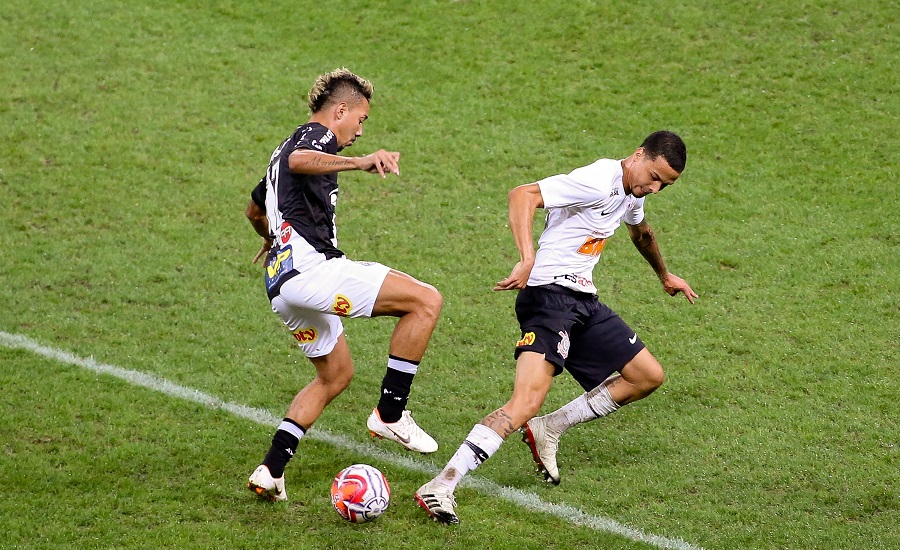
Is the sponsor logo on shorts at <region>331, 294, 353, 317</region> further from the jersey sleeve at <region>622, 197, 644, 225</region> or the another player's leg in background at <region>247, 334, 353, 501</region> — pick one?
the jersey sleeve at <region>622, 197, 644, 225</region>

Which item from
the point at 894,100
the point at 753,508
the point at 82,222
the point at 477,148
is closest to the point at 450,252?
the point at 477,148

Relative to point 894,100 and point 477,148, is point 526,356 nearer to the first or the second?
point 477,148

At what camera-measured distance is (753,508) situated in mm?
6363

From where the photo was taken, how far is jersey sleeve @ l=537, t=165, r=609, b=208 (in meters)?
6.44

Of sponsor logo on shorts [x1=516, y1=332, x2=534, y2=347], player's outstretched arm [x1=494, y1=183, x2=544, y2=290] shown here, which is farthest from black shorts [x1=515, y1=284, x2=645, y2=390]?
player's outstretched arm [x1=494, y1=183, x2=544, y2=290]

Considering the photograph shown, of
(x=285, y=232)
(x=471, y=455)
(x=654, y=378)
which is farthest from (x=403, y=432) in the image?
(x=654, y=378)

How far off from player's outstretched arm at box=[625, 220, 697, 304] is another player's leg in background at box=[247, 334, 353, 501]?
7.39ft

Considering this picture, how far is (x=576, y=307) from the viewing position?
6715 millimetres

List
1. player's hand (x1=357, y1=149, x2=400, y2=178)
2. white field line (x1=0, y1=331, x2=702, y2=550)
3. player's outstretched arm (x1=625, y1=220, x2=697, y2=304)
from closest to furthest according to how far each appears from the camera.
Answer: player's hand (x1=357, y1=149, x2=400, y2=178) → white field line (x1=0, y1=331, x2=702, y2=550) → player's outstretched arm (x1=625, y1=220, x2=697, y2=304)

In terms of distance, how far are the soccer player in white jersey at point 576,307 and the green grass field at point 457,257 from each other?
0.46m

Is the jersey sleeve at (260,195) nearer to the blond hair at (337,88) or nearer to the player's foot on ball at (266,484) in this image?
the blond hair at (337,88)

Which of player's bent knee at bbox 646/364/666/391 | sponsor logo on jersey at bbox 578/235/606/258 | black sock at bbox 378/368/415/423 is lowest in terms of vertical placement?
black sock at bbox 378/368/415/423

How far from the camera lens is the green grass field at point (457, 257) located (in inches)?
253

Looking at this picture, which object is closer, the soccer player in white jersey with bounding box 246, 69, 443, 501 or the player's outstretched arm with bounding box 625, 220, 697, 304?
the soccer player in white jersey with bounding box 246, 69, 443, 501
